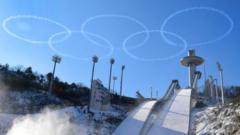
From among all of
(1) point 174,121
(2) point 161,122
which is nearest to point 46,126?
(2) point 161,122

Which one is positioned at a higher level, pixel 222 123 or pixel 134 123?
pixel 222 123

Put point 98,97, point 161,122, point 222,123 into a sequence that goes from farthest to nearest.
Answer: point 98,97 < point 161,122 < point 222,123

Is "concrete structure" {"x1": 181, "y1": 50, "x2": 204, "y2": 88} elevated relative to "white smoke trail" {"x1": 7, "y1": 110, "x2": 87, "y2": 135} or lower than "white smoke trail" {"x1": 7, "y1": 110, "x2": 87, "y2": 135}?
elevated

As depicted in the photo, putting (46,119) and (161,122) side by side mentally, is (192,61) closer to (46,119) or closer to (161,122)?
(161,122)

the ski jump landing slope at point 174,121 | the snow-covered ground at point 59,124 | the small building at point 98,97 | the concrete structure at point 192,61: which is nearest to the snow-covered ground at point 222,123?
the ski jump landing slope at point 174,121

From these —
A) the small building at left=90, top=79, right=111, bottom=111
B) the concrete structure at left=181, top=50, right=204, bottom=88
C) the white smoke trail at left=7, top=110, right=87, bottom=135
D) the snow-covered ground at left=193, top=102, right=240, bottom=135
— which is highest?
the concrete structure at left=181, top=50, right=204, bottom=88

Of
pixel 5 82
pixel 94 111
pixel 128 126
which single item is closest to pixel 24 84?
pixel 5 82

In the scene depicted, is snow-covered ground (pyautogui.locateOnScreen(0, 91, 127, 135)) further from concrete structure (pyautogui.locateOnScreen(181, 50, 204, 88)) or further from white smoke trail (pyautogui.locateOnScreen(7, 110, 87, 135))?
concrete structure (pyautogui.locateOnScreen(181, 50, 204, 88))

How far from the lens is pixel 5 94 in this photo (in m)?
35.6

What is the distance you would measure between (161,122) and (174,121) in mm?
958

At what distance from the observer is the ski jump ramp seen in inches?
718

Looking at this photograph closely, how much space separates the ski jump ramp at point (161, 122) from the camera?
18.2m

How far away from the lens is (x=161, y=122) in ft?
65.7

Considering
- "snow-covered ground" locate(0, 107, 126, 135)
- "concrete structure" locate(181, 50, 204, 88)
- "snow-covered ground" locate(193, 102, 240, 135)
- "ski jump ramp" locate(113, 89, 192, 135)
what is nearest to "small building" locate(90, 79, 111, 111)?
"snow-covered ground" locate(0, 107, 126, 135)
